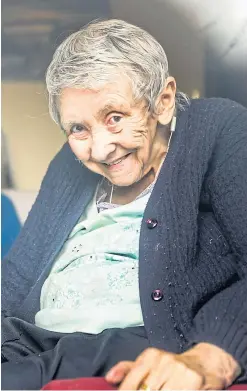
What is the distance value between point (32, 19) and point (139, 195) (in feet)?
1.21

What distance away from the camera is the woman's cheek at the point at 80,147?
52.9 inches

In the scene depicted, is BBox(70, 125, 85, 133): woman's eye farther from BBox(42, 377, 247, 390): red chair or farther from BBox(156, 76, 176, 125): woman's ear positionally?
BBox(42, 377, 247, 390): red chair

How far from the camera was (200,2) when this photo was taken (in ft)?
→ 4.33

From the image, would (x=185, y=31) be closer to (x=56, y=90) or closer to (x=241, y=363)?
(x=56, y=90)

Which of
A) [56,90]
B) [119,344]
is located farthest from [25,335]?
[56,90]

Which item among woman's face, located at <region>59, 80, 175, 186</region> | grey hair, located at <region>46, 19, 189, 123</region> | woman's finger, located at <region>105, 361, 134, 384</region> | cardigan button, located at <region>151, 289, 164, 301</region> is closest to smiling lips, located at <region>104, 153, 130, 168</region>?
woman's face, located at <region>59, 80, 175, 186</region>

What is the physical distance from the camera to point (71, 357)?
4.11 feet

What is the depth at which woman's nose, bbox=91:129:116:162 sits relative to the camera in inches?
51.9

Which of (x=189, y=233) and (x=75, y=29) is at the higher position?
(x=75, y=29)

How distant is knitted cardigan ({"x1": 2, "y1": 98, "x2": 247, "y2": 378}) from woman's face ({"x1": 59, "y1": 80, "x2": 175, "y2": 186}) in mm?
42

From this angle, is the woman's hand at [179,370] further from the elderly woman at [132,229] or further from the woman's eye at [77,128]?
the woman's eye at [77,128]

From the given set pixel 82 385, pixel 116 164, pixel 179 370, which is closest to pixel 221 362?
pixel 179 370

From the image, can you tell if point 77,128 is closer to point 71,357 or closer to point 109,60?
point 109,60

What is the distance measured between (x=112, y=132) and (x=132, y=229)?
0.18 meters
